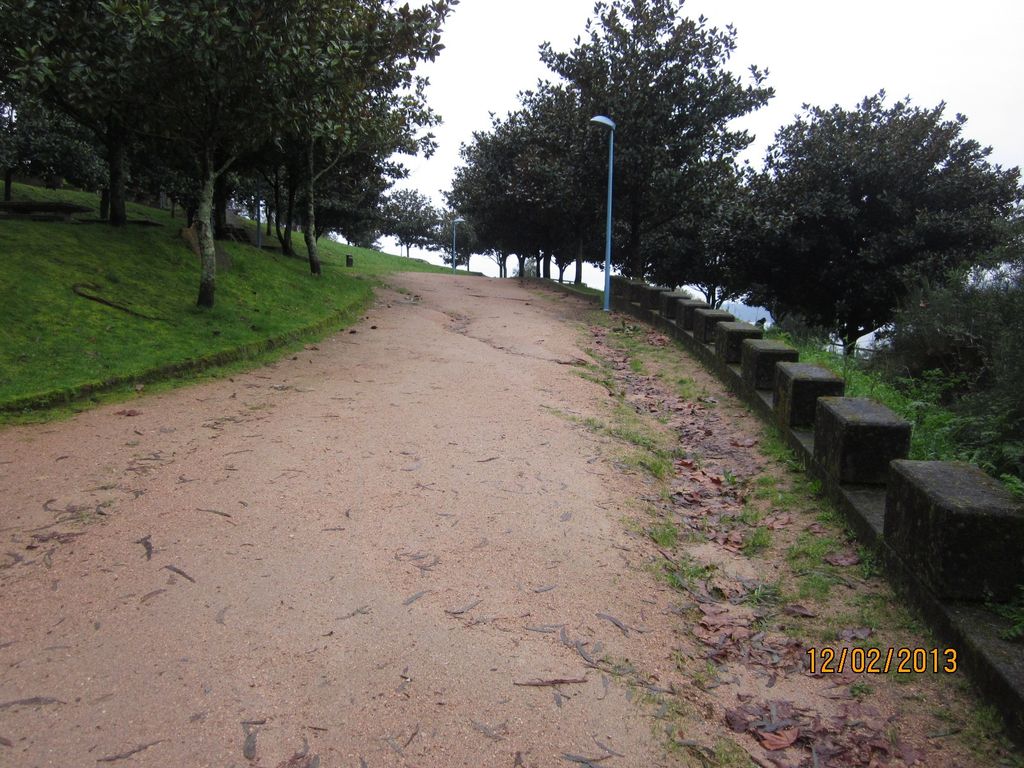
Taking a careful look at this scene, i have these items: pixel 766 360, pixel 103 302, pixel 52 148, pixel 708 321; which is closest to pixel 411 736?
pixel 766 360

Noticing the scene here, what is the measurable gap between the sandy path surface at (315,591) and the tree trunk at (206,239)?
4816 mm

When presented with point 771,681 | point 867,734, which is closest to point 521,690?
point 771,681

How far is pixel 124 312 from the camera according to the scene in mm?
10148

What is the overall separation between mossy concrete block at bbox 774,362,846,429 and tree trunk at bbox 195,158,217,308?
885 cm

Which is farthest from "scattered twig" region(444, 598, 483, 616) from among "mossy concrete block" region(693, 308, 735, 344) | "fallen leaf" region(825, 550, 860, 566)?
"mossy concrete block" region(693, 308, 735, 344)

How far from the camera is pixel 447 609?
11.7 feet

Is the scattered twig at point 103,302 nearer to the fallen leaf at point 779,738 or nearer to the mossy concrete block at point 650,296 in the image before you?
the mossy concrete block at point 650,296

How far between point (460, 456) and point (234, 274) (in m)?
10.3

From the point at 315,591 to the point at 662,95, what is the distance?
17.3m

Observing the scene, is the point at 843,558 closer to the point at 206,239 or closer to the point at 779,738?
the point at 779,738

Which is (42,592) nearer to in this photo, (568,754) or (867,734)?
(568,754)

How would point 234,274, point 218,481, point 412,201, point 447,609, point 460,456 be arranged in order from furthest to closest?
point 412,201 → point 234,274 → point 460,456 → point 218,481 → point 447,609

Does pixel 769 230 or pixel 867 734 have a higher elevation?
pixel 769 230

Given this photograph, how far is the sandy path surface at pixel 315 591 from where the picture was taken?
271cm
